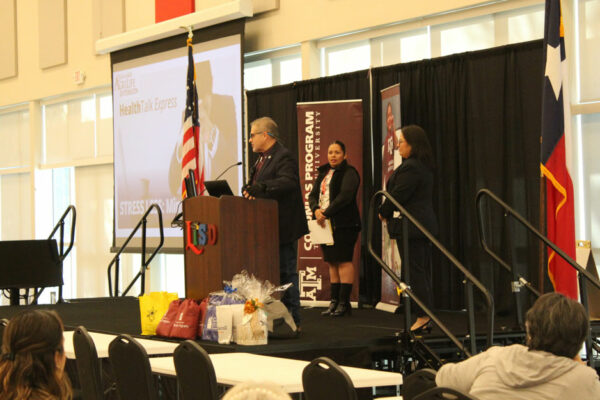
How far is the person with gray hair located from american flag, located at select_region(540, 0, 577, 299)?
3.00 m

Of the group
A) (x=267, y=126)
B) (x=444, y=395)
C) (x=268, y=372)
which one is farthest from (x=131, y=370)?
(x=267, y=126)

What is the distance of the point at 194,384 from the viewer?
2975mm

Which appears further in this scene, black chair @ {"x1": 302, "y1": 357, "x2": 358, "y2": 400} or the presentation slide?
the presentation slide

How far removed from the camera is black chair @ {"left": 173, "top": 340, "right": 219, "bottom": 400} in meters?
2.89

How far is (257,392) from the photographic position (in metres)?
1.42

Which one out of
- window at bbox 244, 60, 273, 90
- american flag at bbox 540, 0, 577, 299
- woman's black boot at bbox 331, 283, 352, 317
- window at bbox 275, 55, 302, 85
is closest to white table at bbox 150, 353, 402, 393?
american flag at bbox 540, 0, 577, 299

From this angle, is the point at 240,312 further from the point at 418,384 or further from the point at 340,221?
the point at 418,384

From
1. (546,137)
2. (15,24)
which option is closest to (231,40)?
(546,137)

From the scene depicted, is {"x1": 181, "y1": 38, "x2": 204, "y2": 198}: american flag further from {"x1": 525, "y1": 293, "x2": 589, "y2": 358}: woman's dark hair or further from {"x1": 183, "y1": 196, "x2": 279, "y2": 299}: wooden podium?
{"x1": 525, "y1": 293, "x2": 589, "y2": 358}: woman's dark hair

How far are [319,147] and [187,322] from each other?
3.14 meters

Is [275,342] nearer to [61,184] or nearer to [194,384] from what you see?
[194,384]

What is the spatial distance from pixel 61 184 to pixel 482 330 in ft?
28.7

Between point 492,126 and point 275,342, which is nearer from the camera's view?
point 275,342

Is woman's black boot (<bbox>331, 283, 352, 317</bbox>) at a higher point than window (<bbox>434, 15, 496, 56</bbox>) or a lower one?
lower
